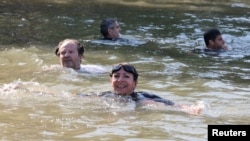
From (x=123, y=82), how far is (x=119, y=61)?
3.68 metres

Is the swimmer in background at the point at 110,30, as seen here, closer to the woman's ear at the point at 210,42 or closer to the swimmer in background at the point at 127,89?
the woman's ear at the point at 210,42

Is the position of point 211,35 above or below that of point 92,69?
above

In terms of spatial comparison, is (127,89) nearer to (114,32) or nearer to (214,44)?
(214,44)

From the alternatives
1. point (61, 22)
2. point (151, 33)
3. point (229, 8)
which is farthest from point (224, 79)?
point (229, 8)

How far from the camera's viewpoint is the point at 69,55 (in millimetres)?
11000

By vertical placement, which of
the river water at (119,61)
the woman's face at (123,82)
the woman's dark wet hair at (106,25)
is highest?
the woman's dark wet hair at (106,25)

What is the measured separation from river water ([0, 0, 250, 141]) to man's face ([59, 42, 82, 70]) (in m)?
0.18

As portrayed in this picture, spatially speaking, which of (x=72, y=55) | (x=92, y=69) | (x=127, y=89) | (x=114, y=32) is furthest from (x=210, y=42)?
(x=127, y=89)

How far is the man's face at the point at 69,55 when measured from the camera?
1090 cm

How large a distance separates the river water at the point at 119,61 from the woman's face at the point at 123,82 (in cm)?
23

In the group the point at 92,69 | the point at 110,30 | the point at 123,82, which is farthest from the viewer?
the point at 110,30

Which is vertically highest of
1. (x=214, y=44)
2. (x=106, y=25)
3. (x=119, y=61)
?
(x=106, y=25)

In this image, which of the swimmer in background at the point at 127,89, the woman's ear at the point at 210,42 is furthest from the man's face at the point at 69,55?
the woman's ear at the point at 210,42

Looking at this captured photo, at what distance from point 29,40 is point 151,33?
3.50 metres
